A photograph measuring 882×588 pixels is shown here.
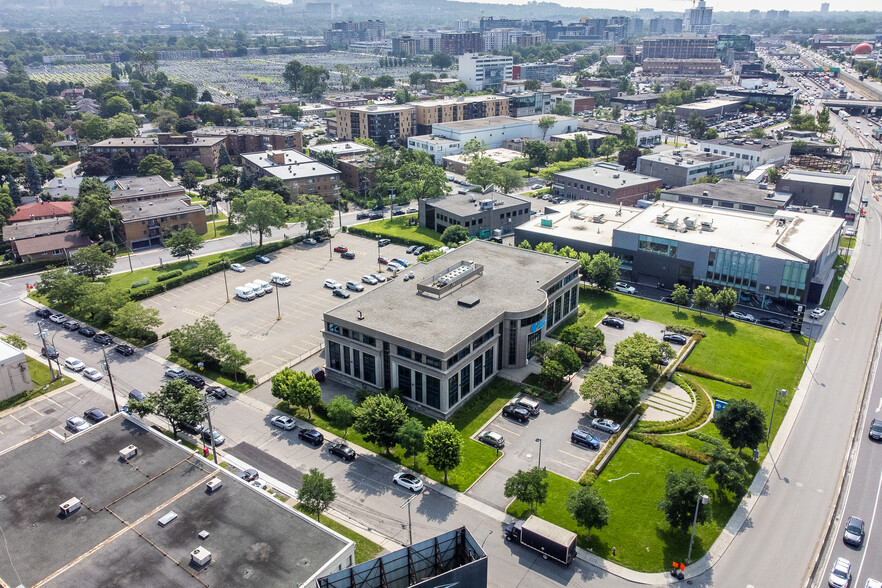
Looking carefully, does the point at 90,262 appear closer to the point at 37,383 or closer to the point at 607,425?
the point at 37,383

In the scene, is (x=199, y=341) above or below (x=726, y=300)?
above

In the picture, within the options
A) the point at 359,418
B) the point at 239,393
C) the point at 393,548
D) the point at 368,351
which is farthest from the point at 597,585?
the point at 239,393

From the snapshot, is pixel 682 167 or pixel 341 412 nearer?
pixel 341 412

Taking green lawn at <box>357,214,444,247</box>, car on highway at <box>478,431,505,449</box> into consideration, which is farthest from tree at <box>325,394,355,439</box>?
green lawn at <box>357,214,444,247</box>

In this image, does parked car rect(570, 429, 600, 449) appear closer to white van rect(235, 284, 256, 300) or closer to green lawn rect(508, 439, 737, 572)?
green lawn rect(508, 439, 737, 572)

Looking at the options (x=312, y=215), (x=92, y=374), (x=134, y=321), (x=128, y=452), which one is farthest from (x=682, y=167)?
(x=128, y=452)

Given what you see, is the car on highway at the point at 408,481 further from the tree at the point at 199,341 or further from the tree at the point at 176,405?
the tree at the point at 199,341
